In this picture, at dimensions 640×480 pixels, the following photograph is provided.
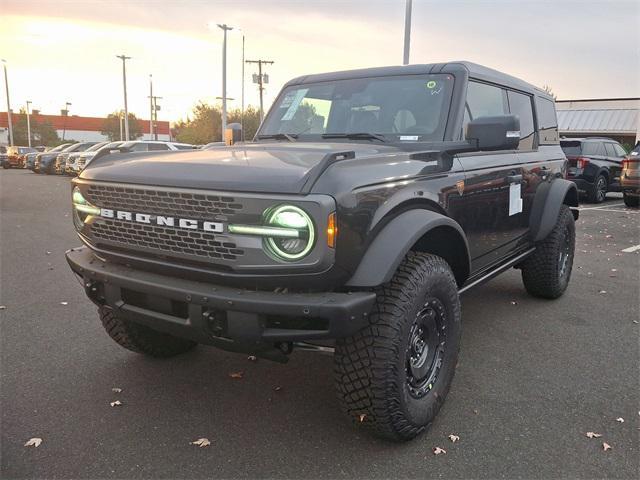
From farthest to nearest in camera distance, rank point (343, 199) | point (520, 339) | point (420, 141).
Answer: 1. point (520, 339)
2. point (420, 141)
3. point (343, 199)

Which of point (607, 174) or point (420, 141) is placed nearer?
point (420, 141)

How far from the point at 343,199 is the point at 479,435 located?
1.48 meters

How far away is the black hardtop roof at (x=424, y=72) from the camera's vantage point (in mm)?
3639

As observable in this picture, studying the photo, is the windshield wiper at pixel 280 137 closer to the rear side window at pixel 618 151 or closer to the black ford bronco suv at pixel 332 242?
the black ford bronco suv at pixel 332 242

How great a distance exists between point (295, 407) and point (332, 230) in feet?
4.37

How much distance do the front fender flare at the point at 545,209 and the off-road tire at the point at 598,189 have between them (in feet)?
33.9

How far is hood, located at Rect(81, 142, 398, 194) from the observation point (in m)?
2.27

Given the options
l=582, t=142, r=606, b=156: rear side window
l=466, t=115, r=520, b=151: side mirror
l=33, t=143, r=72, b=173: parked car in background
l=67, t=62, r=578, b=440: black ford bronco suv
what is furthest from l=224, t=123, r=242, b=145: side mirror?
l=33, t=143, r=72, b=173: parked car in background

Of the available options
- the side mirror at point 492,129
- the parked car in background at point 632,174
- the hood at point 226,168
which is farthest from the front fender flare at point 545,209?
the parked car in background at point 632,174

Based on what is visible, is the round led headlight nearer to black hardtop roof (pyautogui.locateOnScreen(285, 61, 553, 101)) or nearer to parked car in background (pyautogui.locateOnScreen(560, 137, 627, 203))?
black hardtop roof (pyautogui.locateOnScreen(285, 61, 553, 101))

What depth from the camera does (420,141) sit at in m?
3.32

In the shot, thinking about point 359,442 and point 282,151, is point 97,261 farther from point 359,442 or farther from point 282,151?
point 359,442

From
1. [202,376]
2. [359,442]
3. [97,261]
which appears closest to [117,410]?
[202,376]

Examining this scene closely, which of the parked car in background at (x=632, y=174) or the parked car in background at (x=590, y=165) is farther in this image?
the parked car in background at (x=590, y=165)
